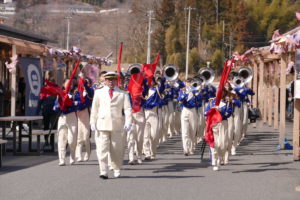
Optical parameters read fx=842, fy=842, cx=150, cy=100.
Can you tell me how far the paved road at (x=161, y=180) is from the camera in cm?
1207

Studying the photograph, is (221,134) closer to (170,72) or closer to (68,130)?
(68,130)

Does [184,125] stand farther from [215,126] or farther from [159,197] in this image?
[159,197]

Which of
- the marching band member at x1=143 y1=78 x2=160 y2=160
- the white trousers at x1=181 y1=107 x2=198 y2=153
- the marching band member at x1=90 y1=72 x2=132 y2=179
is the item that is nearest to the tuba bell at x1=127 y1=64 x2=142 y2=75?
the white trousers at x1=181 y1=107 x2=198 y2=153

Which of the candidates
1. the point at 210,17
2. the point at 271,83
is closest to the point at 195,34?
the point at 210,17

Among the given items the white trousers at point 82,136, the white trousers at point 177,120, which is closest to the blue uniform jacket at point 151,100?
the white trousers at point 82,136

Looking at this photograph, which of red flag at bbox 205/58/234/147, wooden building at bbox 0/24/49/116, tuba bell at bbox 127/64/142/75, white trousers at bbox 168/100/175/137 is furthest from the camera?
white trousers at bbox 168/100/175/137

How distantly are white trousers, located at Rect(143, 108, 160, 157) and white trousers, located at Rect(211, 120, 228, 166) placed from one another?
2.32 meters

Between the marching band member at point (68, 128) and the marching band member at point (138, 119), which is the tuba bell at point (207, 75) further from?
the marching band member at point (68, 128)

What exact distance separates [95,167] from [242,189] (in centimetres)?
405

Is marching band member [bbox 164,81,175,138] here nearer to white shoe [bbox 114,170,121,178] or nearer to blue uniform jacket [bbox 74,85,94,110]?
blue uniform jacket [bbox 74,85,94,110]

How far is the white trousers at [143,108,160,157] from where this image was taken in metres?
18.0

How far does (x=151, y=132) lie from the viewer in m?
18.2

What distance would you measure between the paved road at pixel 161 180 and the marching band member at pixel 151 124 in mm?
340

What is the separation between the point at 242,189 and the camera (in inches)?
505
